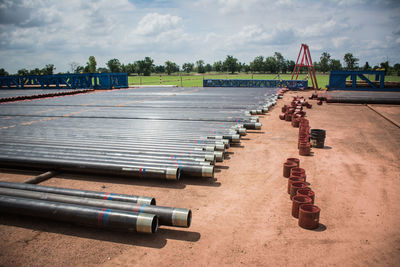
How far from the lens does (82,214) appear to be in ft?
14.9

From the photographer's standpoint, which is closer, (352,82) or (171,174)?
(171,174)

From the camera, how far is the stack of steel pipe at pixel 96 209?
441cm

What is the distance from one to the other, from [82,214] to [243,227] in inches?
113

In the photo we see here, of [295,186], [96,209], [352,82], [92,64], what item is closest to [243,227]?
[295,186]

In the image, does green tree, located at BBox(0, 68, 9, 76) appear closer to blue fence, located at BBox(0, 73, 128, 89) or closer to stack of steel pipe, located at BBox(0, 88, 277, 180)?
blue fence, located at BBox(0, 73, 128, 89)

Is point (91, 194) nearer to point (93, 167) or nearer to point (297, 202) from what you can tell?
point (93, 167)

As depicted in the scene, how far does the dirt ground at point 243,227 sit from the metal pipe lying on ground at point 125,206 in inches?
12.3

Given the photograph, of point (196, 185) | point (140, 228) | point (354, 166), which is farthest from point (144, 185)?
point (354, 166)

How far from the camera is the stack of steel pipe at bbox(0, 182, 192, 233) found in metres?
4.41

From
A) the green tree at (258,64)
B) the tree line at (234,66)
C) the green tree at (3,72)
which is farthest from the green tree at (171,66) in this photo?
the green tree at (3,72)

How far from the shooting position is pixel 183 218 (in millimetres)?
4492

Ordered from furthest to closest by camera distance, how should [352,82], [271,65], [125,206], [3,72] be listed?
[271,65], [3,72], [352,82], [125,206]

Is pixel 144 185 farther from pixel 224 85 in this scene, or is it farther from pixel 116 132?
pixel 224 85

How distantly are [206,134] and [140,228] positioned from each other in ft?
19.3
